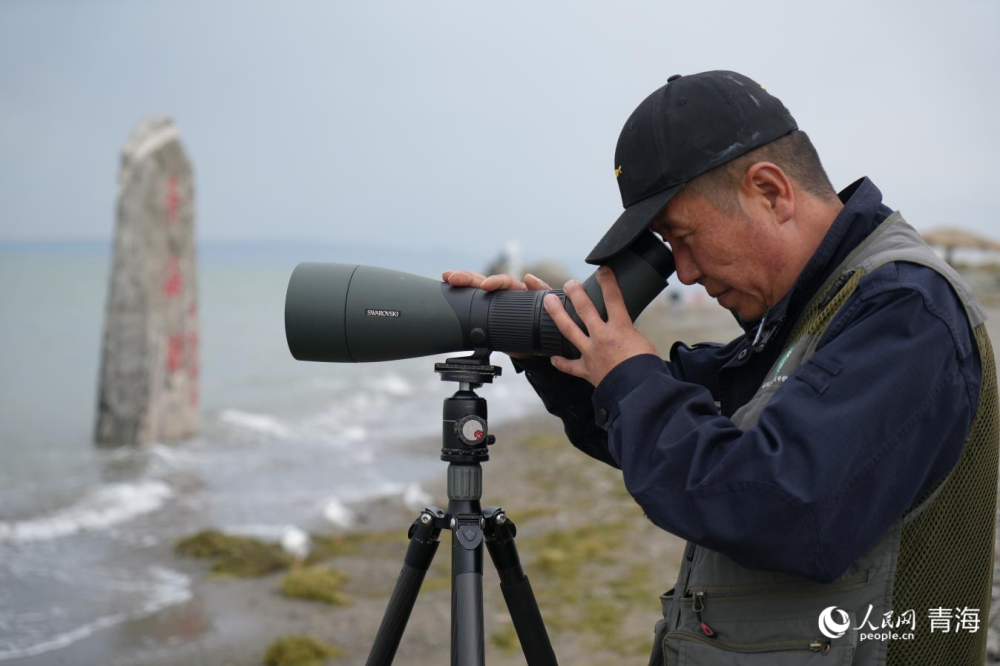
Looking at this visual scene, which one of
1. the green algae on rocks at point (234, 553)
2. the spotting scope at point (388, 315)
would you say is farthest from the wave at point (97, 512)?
Result: the spotting scope at point (388, 315)

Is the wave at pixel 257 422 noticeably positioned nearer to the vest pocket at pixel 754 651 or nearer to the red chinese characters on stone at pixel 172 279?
the red chinese characters on stone at pixel 172 279

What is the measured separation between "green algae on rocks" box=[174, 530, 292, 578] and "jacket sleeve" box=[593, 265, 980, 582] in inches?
160

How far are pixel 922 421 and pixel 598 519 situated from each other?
4357mm

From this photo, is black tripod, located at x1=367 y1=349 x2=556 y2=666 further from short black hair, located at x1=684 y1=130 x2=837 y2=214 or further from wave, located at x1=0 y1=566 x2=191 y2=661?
wave, located at x1=0 y1=566 x2=191 y2=661

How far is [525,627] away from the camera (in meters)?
2.14

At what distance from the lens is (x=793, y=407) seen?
1.37m

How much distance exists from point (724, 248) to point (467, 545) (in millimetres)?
846

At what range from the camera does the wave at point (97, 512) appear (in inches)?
238

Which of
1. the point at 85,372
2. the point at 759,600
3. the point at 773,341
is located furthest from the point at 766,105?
the point at 85,372

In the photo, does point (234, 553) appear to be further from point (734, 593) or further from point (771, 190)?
point (771, 190)

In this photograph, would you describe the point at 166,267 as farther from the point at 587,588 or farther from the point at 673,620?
the point at 673,620

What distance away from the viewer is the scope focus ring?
2.02m

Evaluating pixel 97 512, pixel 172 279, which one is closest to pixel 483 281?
pixel 97 512

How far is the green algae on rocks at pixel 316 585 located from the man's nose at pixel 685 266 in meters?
3.17
